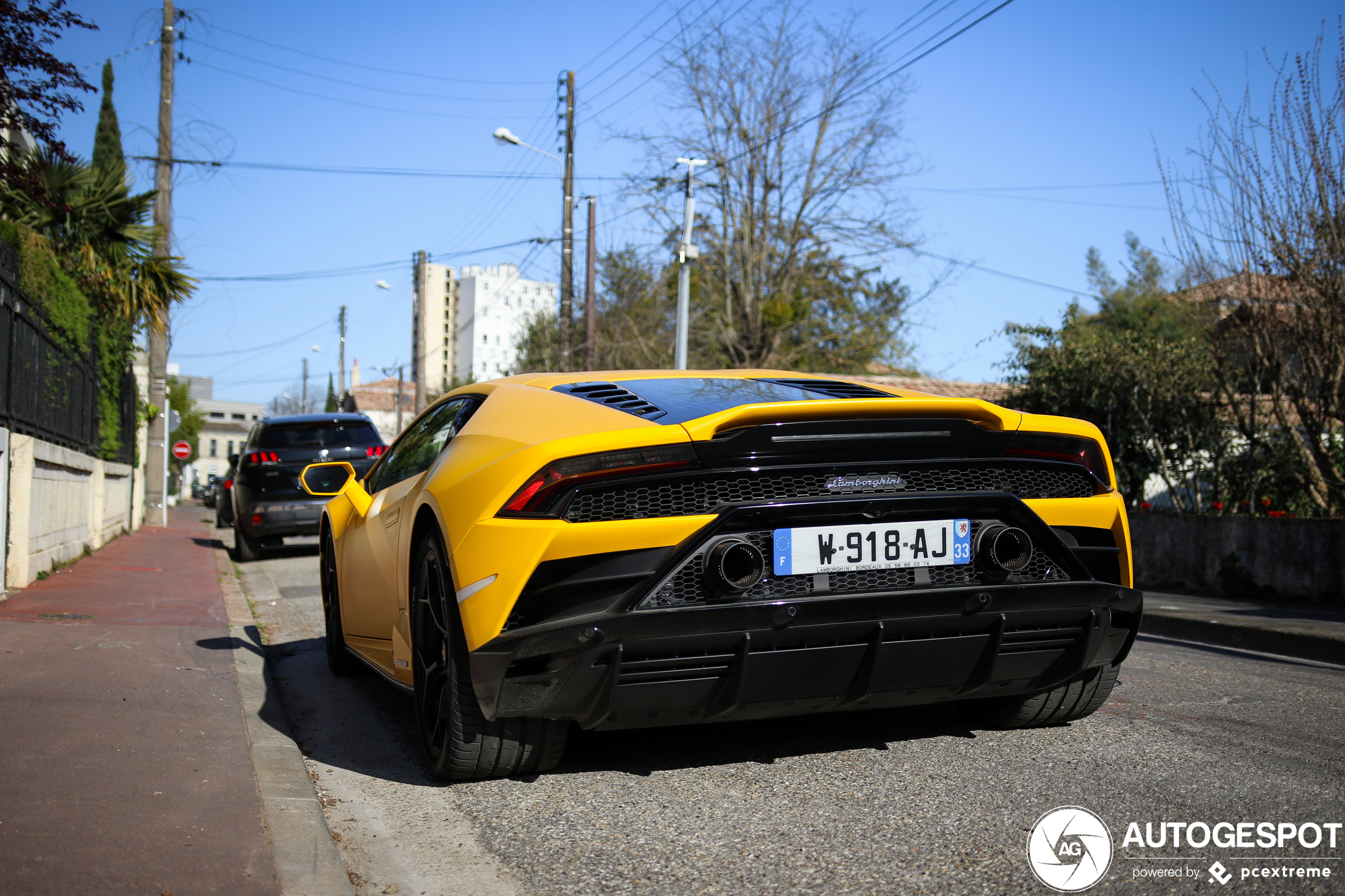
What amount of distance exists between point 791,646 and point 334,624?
3.36 metres

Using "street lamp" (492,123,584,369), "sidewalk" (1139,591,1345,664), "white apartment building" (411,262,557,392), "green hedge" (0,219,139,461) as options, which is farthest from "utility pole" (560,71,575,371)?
"white apartment building" (411,262,557,392)

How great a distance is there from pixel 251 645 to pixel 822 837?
4.27 metres

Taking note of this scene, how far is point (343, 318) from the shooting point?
7812 centimetres

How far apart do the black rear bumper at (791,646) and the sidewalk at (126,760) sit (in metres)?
0.83

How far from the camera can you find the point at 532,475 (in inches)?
119

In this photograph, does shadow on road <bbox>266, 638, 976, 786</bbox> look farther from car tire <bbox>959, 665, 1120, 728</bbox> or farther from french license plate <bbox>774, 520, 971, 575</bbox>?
french license plate <bbox>774, 520, 971, 575</bbox>

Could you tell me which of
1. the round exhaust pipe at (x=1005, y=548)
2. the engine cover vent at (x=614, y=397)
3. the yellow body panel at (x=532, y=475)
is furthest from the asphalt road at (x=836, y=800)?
the engine cover vent at (x=614, y=397)

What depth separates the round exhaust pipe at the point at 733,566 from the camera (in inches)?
117

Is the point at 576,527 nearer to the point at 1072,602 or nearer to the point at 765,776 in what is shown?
the point at 765,776

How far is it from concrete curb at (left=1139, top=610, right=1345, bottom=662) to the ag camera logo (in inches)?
153

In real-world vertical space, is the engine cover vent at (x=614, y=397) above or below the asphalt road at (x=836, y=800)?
above

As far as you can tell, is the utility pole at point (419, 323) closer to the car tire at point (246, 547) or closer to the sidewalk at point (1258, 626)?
the car tire at point (246, 547)

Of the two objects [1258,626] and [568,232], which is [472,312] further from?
[1258,626]

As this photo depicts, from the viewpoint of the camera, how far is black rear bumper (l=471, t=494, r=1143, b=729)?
2.94 m
